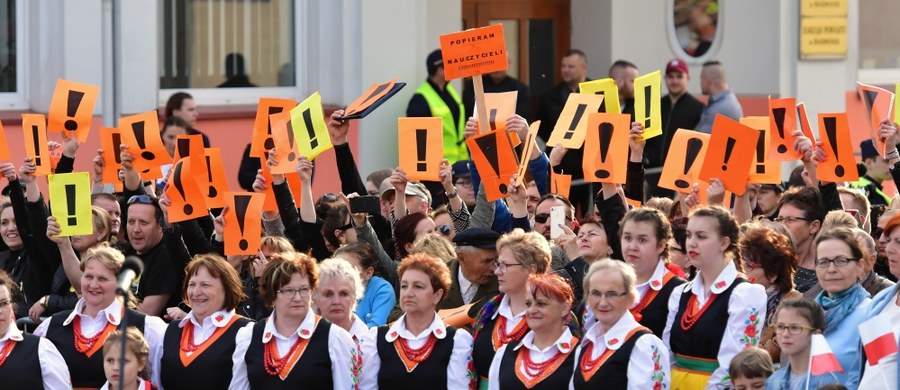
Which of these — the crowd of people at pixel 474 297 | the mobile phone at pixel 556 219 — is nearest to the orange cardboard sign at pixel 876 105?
the crowd of people at pixel 474 297

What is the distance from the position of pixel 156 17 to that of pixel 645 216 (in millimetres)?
7016

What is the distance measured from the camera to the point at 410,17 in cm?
1492

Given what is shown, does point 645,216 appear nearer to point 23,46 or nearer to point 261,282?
point 261,282

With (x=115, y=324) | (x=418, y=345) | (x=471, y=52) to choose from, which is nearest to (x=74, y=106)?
(x=471, y=52)

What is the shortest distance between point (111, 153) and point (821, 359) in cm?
517

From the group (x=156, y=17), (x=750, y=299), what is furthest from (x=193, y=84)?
(x=750, y=299)

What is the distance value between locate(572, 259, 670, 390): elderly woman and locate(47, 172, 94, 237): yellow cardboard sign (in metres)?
3.28

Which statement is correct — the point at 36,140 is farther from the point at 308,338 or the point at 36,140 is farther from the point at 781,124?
the point at 781,124

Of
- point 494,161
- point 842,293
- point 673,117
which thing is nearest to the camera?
point 842,293

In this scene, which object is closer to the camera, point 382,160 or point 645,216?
point 645,216

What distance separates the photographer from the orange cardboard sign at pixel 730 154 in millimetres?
9555

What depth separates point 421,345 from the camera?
7.91 meters

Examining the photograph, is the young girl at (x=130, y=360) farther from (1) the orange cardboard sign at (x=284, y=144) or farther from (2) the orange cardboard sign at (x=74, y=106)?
(2) the orange cardboard sign at (x=74, y=106)

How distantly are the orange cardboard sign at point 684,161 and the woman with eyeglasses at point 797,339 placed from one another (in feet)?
8.84
